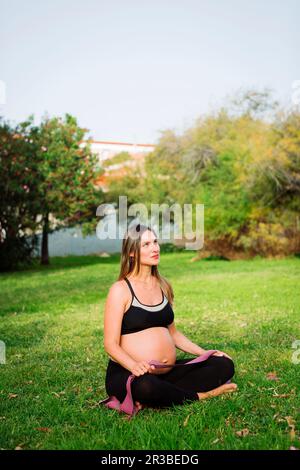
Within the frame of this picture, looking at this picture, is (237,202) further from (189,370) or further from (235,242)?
(189,370)

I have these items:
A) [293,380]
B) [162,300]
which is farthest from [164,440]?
[293,380]

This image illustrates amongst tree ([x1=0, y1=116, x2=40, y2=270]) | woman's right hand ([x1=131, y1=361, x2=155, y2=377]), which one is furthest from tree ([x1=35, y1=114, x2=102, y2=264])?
woman's right hand ([x1=131, y1=361, x2=155, y2=377])

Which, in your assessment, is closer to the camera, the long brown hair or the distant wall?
the long brown hair

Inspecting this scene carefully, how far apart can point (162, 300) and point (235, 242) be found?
20913 millimetres

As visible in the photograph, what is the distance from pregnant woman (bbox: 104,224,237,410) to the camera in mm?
4113

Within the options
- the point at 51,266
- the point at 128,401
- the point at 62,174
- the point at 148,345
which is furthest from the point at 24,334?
the point at 51,266

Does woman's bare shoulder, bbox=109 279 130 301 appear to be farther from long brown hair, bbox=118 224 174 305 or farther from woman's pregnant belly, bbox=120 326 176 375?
woman's pregnant belly, bbox=120 326 176 375

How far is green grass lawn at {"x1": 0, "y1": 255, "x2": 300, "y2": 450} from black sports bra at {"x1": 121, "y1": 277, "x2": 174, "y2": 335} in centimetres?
66

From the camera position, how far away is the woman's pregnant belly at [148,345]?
14.0 feet

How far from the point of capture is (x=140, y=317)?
169 inches

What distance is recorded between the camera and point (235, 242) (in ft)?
82.3

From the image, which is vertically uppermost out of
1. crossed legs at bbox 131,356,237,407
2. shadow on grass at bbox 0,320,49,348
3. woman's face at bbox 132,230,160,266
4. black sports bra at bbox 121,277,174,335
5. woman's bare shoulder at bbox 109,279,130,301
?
woman's face at bbox 132,230,160,266

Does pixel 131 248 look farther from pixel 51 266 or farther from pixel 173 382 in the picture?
pixel 51 266

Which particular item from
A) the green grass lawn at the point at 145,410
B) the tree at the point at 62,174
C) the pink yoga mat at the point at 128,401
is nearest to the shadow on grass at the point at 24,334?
the green grass lawn at the point at 145,410
